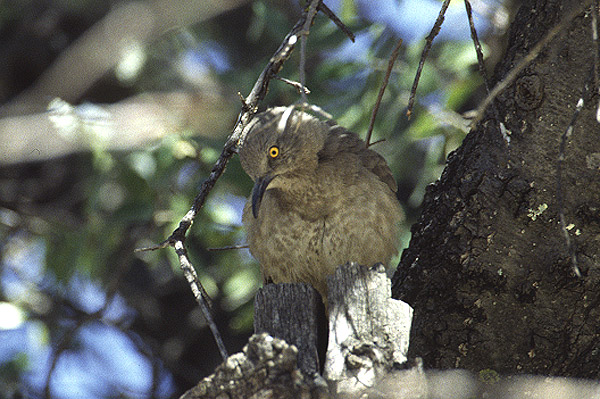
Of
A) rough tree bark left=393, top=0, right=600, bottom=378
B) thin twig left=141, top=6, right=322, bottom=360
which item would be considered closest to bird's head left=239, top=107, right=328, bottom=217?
thin twig left=141, top=6, right=322, bottom=360

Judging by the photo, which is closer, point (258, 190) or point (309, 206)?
point (258, 190)

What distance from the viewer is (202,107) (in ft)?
22.6

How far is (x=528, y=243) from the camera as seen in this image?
3189 millimetres

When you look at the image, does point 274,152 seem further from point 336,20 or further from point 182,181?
point 182,181

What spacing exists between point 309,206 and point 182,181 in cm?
143

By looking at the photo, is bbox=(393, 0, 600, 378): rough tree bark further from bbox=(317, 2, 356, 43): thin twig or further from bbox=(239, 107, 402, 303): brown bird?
bbox=(317, 2, 356, 43): thin twig

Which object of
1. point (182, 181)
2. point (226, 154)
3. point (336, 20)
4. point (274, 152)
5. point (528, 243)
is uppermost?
point (182, 181)

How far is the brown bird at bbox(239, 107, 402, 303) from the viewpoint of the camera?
12.6 ft

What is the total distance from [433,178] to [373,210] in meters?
1.14

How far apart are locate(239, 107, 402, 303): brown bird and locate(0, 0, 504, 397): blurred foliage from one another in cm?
52

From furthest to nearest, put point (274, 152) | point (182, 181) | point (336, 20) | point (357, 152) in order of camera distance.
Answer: point (182, 181) < point (357, 152) < point (274, 152) < point (336, 20)

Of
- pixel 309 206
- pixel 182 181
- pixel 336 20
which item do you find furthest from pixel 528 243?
pixel 182 181

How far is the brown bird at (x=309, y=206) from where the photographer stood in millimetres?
3838

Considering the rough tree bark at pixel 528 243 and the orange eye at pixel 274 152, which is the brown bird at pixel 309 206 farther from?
the rough tree bark at pixel 528 243
